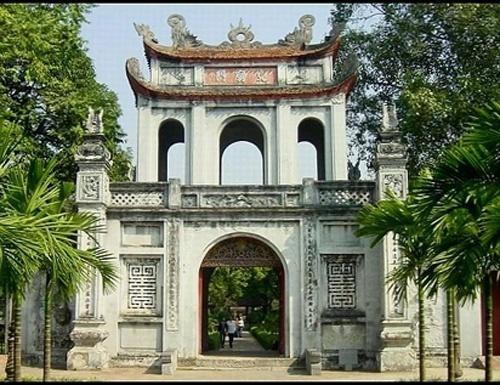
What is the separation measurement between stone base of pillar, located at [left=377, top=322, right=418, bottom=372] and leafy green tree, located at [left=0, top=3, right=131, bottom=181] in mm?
9510

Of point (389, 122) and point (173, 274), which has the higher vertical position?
point (389, 122)

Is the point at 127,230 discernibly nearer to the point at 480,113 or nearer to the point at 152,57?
the point at 152,57

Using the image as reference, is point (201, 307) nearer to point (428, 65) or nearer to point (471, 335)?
point (471, 335)

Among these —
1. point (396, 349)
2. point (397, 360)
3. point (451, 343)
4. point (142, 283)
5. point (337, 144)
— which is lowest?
point (397, 360)

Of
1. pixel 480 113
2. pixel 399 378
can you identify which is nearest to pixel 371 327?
pixel 399 378

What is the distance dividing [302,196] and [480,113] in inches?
350

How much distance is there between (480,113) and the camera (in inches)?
299

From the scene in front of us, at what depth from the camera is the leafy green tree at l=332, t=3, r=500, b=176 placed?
20.5m

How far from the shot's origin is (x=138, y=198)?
16484 mm

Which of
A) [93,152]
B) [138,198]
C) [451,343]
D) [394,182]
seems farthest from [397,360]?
[93,152]

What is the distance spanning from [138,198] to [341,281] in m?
4.83

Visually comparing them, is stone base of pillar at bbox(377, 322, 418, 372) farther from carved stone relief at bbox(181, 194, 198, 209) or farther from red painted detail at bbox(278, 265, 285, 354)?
carved stone relief at bbox(181, 194, 198, 209)

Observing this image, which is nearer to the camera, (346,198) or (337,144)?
(346,198)

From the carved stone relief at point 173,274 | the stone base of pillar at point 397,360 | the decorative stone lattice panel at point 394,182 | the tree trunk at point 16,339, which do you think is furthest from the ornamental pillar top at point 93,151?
the stone base of pillar at point 397,360
